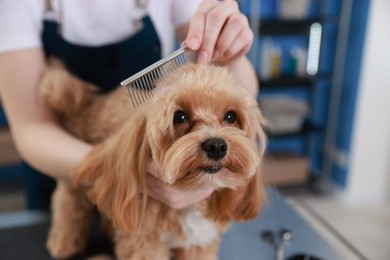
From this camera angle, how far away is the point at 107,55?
110 cm

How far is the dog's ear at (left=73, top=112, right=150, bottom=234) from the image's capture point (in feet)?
2.61

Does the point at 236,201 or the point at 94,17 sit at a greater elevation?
the point at 94,17

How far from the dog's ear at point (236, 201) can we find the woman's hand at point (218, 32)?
260 millimetres

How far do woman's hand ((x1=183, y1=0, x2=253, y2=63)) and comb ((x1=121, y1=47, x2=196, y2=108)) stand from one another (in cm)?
3

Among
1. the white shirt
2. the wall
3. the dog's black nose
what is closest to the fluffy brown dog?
the dog's black nose

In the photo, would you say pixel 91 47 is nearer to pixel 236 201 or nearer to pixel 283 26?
pixel 236 201

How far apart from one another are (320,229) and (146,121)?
0.70 meters

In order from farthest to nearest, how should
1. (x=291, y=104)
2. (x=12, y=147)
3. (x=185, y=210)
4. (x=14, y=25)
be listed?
(x=291, y=104) → (x=12, y=147) → (x=14, y=25) → (x=185, y=210)

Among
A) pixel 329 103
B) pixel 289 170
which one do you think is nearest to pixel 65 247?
pixel 289 170

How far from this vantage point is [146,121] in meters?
0.78

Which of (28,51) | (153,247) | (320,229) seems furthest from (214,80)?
(320,229)

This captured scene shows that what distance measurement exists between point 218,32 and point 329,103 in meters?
2.66

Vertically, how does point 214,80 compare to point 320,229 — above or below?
above

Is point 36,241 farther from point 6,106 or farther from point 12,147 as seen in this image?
point 12,147
